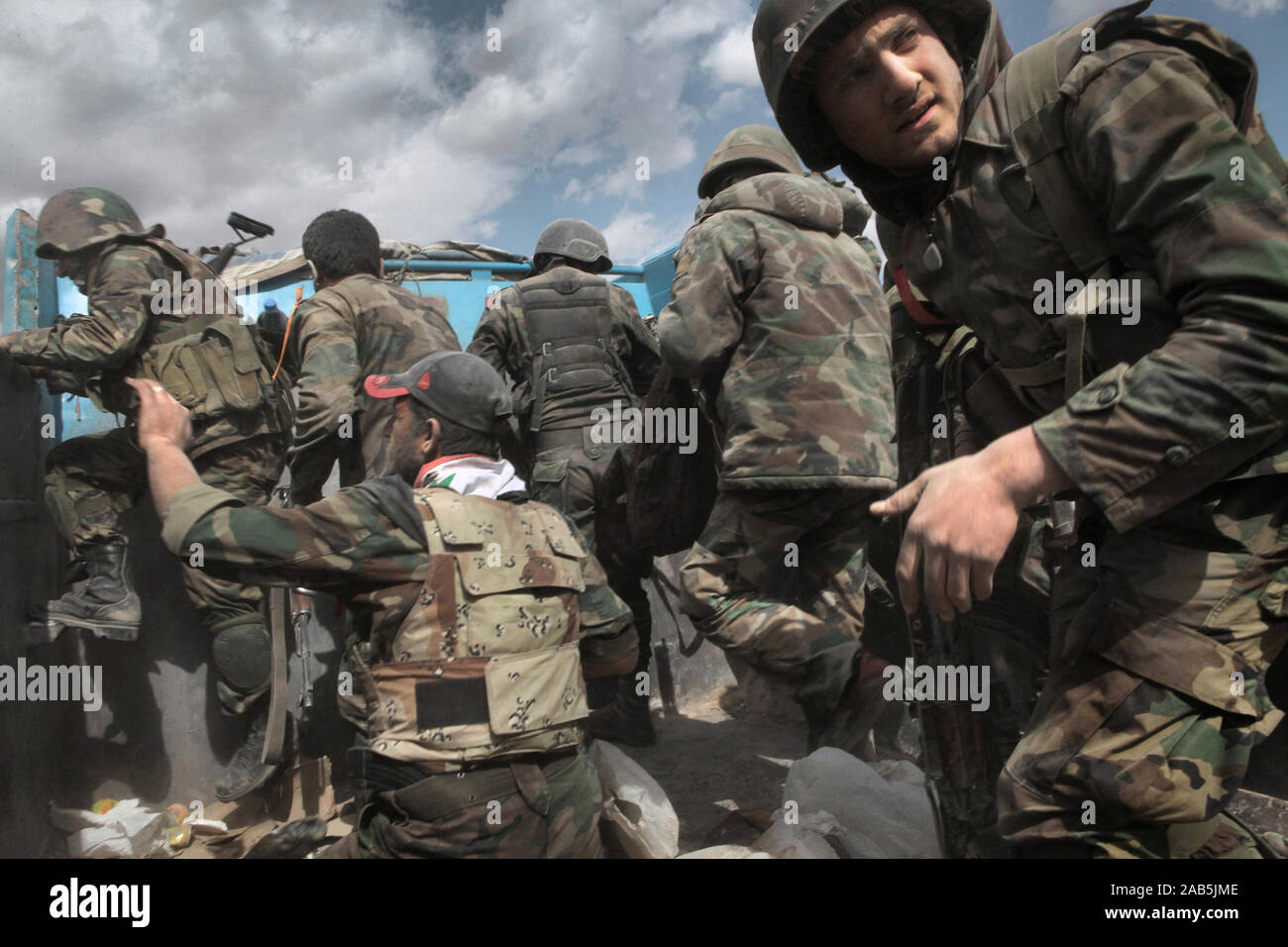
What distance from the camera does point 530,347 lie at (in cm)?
400

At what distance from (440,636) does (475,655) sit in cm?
9

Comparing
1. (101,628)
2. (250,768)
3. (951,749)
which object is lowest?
(250,768)

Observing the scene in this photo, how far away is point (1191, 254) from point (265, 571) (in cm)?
163

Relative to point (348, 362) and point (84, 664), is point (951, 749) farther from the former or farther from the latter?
point (84, 664)

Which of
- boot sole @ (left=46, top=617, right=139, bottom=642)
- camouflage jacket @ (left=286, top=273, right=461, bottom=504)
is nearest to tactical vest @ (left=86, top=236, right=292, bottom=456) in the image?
camouflage jacket @ (left=286, top=273, right=461, bottom=504)

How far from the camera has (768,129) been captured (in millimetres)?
3273

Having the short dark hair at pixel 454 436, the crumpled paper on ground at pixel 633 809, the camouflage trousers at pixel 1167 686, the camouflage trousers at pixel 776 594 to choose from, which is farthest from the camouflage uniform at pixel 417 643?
the camouflage trousers at pixel 1167 686

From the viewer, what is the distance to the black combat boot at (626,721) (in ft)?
12.6

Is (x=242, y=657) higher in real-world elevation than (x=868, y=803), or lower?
higher

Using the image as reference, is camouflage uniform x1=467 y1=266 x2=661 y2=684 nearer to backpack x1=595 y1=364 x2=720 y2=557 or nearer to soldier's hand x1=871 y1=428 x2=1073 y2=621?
backpack x1=595 y1=364 x2=720 y2=557

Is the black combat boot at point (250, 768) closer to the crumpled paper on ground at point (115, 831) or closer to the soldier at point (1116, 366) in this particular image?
the crumpled paper on ground at point (115, 831)

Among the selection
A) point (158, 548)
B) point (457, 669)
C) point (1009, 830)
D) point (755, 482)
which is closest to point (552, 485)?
point (755, 482)

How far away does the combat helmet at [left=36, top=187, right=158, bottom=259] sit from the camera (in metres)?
3.42

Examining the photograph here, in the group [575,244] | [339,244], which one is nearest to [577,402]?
[575,244]
